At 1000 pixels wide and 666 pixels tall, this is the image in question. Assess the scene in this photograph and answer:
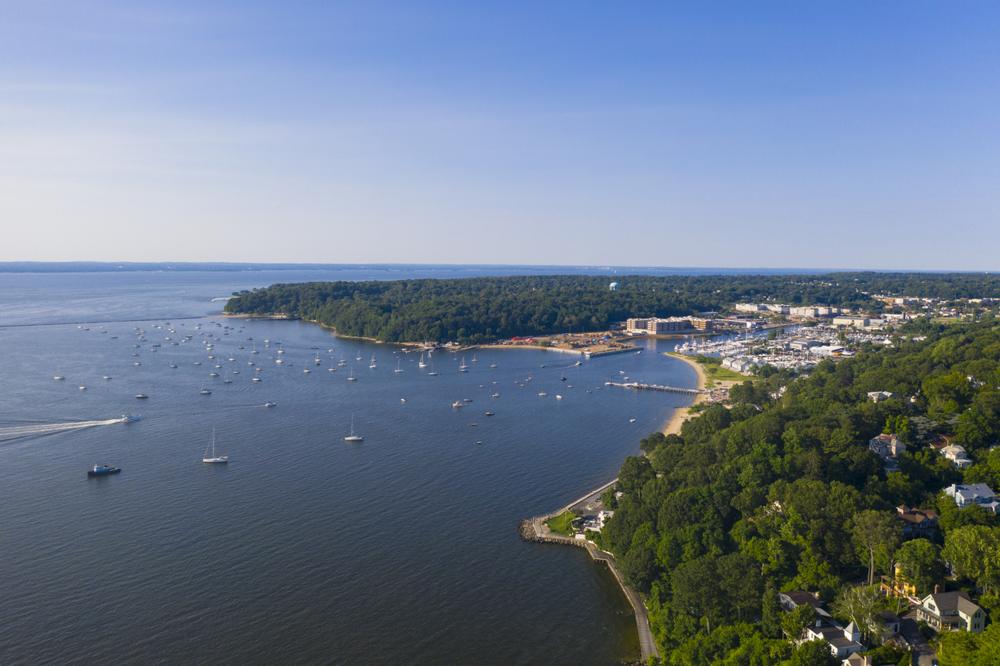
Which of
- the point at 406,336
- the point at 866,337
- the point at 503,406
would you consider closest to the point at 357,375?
the point at 503,406

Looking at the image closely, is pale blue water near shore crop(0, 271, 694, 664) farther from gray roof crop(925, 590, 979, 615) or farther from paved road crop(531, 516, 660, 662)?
gray roof crop(925, 590, 979, 615)

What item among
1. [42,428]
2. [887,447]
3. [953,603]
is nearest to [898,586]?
[953,603]

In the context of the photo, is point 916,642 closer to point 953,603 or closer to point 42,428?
point 953,603

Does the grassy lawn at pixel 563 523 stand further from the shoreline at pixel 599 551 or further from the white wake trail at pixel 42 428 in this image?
the white wake trail at pixel 42 428

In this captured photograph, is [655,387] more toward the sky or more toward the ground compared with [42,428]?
more toward the ground

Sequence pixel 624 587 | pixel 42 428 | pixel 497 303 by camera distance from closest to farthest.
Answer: pixel 624 587 → pixel 42 428 → pixel 497 303

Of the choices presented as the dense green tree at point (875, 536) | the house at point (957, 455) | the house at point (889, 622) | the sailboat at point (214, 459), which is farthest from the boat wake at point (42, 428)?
the house at point (957, 455)
